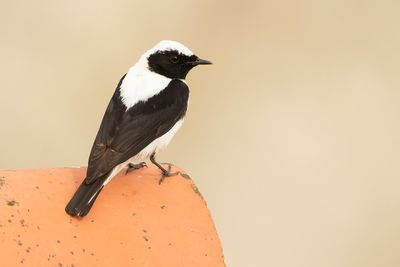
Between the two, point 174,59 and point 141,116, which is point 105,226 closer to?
point 141,116

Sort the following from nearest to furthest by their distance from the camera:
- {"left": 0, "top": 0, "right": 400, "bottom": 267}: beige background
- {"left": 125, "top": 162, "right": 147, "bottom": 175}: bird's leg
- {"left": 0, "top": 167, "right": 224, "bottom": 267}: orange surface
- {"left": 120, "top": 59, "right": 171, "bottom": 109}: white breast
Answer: {"left": 0, "top": 167, "right": 224, "bottom": 267}: orange surface → {"left": 125, "top": 162, "right": 147, "bottom": 175}: bird's leg → {"left": 120, "top": 59, "right": 171, "bottom": 109}: white breast → {"left": 0, "top": 0, "right": 400, "bottom": 267}: beige background

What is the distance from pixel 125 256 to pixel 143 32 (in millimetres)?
8626

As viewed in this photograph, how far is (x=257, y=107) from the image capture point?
1270cm

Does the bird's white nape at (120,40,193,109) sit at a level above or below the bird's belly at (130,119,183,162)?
above

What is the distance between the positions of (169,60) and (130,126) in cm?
112

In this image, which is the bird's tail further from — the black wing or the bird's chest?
the bird's chest

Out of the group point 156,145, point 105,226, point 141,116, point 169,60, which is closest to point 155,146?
point 156,145

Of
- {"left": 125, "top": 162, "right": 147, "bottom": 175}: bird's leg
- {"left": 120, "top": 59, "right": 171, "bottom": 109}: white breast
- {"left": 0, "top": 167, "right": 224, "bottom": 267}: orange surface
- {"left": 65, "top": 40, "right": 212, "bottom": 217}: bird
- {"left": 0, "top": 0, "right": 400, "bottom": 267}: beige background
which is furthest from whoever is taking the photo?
{"left": 0, "top": 0, "right": 400, "bottom": 267}: beige background

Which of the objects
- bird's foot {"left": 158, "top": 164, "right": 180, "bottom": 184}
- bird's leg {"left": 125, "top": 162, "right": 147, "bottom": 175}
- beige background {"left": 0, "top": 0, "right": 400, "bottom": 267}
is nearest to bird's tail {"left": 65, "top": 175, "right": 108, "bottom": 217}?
bird's foot {"left": 158, "top": 164, "right": 180, "bottom": 184}

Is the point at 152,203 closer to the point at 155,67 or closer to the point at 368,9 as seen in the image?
the point at 155,67

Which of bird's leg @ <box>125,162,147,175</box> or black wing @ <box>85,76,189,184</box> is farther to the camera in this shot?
bird's leg @ <box>125,162,147,175</box>

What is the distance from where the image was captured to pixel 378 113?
42.7ft

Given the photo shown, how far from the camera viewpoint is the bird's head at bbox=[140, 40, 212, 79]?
277 inches

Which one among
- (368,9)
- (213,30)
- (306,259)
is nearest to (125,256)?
(306,259)
